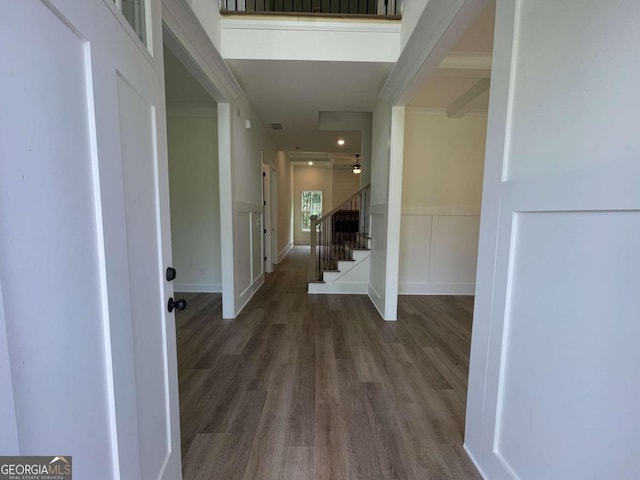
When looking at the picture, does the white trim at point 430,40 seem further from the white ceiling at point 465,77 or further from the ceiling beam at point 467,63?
the ceiling beam at point 467,63

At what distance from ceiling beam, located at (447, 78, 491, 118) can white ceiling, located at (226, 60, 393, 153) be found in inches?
41.5

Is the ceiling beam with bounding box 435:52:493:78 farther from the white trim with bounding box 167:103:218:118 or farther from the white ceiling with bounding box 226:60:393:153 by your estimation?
the white trim with bounding box 167:103:218:118

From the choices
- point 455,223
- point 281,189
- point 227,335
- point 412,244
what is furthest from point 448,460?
point 281,189

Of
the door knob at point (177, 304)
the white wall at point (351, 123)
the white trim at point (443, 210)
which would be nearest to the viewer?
the door knob at point (177, 304)

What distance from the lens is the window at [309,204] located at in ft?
34.8

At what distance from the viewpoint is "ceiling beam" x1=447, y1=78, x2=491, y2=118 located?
303cm


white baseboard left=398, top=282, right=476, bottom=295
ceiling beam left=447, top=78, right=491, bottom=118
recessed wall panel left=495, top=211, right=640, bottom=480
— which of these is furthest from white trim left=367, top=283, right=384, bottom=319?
ceiling beam left=447, top=78, right=491, bottom=118

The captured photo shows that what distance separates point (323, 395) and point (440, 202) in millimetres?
3290

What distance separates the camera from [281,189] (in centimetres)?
748

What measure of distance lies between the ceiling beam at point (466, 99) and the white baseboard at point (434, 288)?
97.0 inches

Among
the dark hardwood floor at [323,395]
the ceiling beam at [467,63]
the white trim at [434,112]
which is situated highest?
the white trim at [434,112]

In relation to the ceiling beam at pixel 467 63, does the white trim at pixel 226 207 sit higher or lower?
lower

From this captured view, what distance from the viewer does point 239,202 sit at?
11.4 feet

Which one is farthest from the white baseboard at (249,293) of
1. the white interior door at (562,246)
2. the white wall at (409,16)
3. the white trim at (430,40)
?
the white wall at (409,16)
